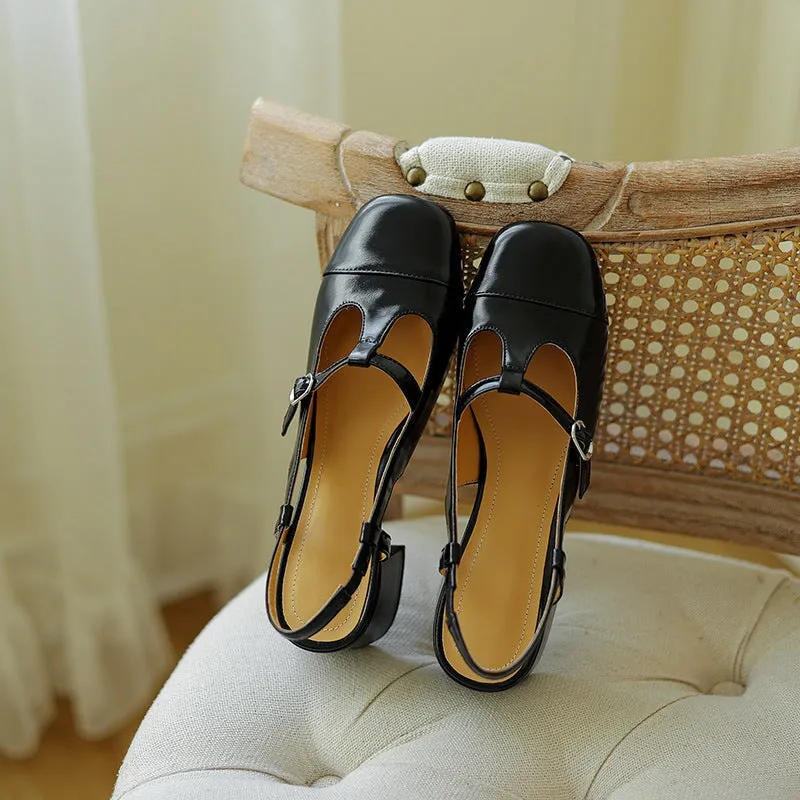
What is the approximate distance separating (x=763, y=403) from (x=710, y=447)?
57 millimetres

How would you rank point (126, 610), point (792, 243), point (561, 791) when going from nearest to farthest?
point (561, 791)
point (792, 243)
point (126, 610)

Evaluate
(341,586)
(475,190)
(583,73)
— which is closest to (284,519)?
(341,586)

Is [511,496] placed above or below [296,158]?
below

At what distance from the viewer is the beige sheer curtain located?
0.84m

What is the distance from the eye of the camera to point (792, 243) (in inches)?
24.8

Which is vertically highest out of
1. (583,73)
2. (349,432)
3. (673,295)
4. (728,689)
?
(583,73)

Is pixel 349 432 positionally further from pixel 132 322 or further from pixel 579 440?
pixel 132 322

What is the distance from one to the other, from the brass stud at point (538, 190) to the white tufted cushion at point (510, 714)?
0.30m

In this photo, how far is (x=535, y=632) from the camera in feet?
1.93

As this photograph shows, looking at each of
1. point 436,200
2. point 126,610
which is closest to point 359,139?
point 436,200

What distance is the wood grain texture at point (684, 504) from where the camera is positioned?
708 mm

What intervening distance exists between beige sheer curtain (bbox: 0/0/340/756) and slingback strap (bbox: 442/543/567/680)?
1.57 ft

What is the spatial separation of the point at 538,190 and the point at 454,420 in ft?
0.59

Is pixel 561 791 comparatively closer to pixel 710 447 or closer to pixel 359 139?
pixel 710 447
